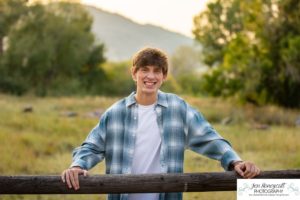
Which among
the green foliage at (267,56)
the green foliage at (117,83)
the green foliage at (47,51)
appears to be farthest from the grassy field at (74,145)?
the green foliage at (117,83)

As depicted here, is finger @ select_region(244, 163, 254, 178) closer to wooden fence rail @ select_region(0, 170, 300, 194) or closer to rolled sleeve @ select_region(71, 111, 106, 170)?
wooden fence rail @ select_region(0, 170, 300, 194)

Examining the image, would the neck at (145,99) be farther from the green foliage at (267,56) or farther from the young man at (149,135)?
the green foliage at (267,56)

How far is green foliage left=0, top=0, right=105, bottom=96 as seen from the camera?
154ft

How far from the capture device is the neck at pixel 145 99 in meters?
4.06

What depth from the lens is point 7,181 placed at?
372 centimetres

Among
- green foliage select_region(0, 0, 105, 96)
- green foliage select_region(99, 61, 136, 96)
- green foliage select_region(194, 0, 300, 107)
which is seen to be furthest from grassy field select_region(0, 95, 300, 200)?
green foliage select_region(99, 61, 136, 96)

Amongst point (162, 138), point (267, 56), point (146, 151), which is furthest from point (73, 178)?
point (267, 56)

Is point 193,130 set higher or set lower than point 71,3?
lower

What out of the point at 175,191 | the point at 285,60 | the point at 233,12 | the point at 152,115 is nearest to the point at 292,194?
the point at 175,191

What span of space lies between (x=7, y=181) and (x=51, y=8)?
1903 inches

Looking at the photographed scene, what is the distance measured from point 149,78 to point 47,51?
145 ft

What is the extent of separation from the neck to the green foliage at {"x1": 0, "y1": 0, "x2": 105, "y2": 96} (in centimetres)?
4290

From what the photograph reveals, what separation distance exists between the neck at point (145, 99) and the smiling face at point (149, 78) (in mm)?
31

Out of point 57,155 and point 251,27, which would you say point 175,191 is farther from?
point 251,27
